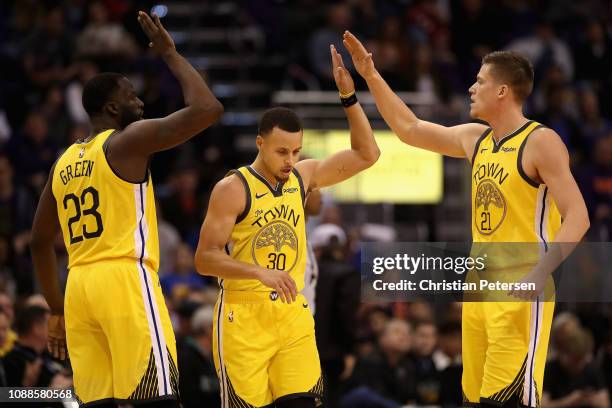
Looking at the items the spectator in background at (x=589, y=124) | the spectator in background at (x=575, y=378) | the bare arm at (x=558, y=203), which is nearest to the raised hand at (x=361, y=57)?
the bare arm at (x=558, y=203)

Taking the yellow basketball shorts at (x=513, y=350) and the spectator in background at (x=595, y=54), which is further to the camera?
the spectator in background at (x=595, y=54)

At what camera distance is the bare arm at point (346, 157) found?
320 inches

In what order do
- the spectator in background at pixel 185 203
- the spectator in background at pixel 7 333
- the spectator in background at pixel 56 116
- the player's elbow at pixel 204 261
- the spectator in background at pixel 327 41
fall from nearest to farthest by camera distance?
1. the player's elbow at pixel 204 261
2. the spectator in background at pixel 7 333
3. the spectator in background at pixel 185 203
4. the spectator in background at pixel 56 116
5. the spectator in background at pixel 327 41

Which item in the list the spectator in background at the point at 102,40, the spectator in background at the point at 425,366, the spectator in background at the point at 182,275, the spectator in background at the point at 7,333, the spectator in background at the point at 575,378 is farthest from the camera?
the spectator in background at the point at 102,40

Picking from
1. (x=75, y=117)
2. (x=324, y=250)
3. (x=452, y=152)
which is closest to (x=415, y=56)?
(x=75, y=117)

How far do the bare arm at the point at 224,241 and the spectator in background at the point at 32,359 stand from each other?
2015mm

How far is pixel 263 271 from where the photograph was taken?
23.8 feet

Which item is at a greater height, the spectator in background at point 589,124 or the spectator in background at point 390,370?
the spectator in background at point 589,124

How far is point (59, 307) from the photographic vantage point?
305 inches

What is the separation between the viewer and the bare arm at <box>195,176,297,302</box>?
728 cm

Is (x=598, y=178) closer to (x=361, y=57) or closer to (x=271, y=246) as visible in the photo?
(x=361, y=57)

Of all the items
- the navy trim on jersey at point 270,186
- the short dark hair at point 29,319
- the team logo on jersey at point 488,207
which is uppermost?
the navy trim on jersey at point 270,186

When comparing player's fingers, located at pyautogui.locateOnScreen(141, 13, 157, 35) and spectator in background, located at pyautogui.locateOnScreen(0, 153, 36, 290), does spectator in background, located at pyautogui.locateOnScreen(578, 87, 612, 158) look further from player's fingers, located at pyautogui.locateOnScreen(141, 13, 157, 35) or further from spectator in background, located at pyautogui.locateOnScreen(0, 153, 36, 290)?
player's fingers, located at pyautogui.locateOnScreen(141, 13, 157, 35)

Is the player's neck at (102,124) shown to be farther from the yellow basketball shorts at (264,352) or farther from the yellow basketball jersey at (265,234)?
the yellow basketball shorts at (264,352)
